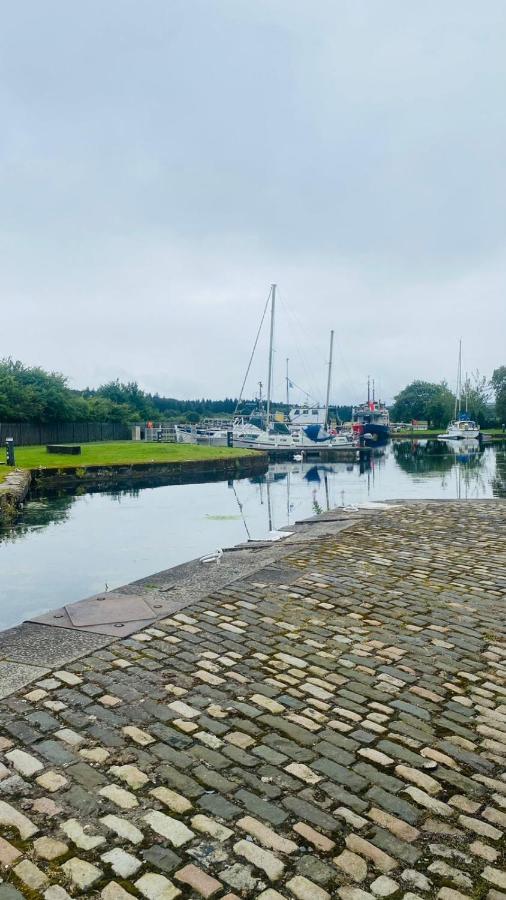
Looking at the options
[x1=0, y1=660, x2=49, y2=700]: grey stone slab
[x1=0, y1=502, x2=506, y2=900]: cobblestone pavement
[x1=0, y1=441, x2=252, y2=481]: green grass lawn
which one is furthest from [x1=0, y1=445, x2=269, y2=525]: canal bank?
[x1=0, y1=502, x2=506, y2=900]: cobblestone pavement

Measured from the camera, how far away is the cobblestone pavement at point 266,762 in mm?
2801

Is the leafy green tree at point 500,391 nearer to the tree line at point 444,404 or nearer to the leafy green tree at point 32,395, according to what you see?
the tree line at point 444,404

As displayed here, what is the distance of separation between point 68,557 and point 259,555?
213 inches

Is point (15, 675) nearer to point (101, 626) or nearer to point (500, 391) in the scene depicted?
point (101, 626)

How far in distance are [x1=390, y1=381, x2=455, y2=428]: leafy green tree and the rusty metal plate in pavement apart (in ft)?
370

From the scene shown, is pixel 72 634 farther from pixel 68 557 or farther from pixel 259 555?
pixel 68 557

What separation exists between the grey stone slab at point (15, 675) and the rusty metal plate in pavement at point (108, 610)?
40.3 inches

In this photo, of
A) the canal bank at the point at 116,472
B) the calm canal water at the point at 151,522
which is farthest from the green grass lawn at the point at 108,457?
the calm canal water at the point at 151,522

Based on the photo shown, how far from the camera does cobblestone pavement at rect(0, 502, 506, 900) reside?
280 cm

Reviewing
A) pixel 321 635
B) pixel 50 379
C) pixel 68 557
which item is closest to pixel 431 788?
pixel 321 635

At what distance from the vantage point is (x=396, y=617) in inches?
252

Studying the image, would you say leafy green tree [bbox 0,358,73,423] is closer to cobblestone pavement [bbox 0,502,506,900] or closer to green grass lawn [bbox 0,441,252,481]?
green grass lawn [bbox 0,441,252,481]

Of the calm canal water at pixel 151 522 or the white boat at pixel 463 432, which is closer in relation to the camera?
the calm canal water at pixel 151 522

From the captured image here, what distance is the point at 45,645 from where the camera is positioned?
5.36 meters
